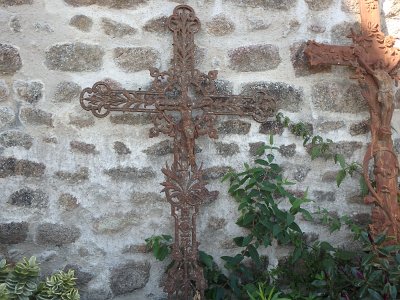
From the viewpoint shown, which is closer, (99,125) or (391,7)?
(99,125)

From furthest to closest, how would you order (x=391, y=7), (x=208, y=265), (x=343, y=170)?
(x=391, y=7)
(x=343, y=170)
(x=208, y=265)

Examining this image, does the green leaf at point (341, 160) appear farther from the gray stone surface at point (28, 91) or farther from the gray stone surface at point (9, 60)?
the gray stone surface at point (9, 60)

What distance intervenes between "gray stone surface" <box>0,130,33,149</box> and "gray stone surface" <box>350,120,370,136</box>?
166 cm

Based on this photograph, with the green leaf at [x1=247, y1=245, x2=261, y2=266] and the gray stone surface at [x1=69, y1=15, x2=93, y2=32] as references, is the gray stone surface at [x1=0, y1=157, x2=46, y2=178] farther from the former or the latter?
the green leaf at [x1=247, y1=245, x2=261, y2=266]

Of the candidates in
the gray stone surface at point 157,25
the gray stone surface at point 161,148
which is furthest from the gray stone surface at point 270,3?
the gray stone surface at point 161,148

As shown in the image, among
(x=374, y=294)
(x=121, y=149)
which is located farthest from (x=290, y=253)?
(x=121, y=149)

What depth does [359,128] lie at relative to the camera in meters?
3.00

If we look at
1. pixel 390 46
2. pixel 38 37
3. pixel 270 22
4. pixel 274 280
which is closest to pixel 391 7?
pixel 390 46

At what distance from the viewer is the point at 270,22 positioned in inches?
116

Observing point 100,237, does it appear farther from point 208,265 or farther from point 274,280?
point 274,280

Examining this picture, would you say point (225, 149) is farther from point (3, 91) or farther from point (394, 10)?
point (394, 10)

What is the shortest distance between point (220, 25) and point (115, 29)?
0.54m

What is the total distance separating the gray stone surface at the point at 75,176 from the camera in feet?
8.63

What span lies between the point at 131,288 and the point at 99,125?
0.79 meters
